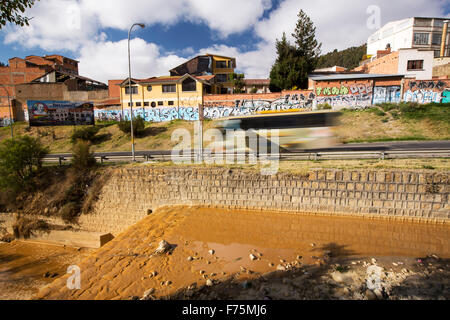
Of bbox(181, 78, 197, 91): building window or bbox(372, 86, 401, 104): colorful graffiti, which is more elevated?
bbox(181, 78, 197, 91): building window

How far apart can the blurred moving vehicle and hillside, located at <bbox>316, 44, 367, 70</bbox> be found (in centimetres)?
7375

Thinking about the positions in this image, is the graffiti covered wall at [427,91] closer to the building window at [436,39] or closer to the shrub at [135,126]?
the building window at [436,39]

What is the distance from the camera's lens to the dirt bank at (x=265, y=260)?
19.7 feet

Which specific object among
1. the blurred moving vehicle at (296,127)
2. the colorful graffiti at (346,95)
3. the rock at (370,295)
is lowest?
the rock at (370,295)

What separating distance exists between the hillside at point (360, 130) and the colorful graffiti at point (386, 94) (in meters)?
1.81

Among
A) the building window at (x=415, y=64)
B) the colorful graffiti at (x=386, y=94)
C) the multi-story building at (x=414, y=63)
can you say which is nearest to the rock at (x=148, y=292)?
the colorful graffiti at (x=386, y=94)

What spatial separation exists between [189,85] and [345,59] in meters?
76.1

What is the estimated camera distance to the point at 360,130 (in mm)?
22422

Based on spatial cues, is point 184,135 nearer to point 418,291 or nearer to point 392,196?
point 392,196

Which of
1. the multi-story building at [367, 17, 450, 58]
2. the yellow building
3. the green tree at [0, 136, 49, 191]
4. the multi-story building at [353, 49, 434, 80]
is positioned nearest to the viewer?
the green tree at [0, 136, 49, 191]

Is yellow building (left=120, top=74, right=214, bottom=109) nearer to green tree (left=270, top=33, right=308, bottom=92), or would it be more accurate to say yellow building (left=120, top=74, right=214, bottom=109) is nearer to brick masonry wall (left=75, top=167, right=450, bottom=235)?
green tree (left=270, top=33, right=308, bottom=92)

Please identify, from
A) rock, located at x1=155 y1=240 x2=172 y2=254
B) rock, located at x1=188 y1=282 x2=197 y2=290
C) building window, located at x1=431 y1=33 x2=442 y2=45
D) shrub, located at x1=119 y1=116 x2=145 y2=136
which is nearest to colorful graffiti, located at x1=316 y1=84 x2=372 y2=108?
shrub, located at x1=119 y1=116 x2=145 y2=136

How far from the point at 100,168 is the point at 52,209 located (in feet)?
11.9

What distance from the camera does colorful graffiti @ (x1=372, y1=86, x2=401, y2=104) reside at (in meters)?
26.4
